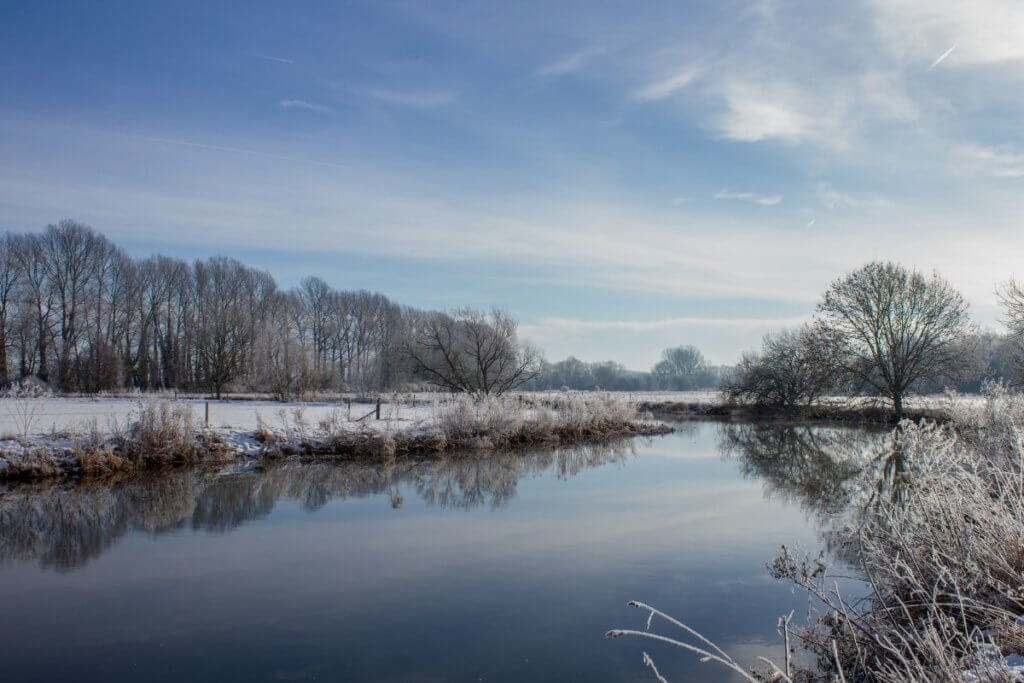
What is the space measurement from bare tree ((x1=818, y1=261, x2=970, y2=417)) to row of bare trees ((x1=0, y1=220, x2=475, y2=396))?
67.7 feet

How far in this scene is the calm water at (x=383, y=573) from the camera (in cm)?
547

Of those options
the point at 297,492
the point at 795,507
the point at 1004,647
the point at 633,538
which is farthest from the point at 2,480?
the point at 1004,647

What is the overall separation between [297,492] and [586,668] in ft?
28.5

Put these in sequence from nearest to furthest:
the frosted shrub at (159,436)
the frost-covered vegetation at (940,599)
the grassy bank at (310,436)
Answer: the frost-covered vegetation at (940,599) < the grassy bank at (310,436) < the frosted shrub at (159,436)

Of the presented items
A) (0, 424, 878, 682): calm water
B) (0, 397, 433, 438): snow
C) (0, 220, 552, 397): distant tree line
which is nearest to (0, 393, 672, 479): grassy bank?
(0, 397, 433, 438): snow

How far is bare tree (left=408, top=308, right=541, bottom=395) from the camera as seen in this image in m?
36.5

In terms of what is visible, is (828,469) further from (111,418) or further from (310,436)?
(111,418)

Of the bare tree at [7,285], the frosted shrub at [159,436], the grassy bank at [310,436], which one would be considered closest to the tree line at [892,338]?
the grassy bank at [310,436]

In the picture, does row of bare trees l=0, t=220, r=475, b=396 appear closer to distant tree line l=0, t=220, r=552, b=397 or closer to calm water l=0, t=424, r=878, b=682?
distant tree line l=0, t=220, r=552, b=397

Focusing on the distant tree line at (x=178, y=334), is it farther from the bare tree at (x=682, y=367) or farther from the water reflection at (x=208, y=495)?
the bare tree at (x=682, y=367)

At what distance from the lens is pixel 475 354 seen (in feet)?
121

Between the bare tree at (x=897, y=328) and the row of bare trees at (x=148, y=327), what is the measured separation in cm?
2062

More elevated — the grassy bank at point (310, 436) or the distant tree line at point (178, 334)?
the distant tree line at point (178, 334)

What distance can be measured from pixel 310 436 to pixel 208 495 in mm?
5803
